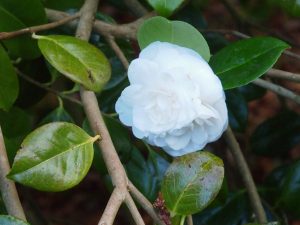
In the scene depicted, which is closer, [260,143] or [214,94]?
[214,94]

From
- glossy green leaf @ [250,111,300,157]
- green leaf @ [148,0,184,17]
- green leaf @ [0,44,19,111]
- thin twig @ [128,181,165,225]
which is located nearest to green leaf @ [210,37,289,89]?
green leaf @ [148,0,184,17]

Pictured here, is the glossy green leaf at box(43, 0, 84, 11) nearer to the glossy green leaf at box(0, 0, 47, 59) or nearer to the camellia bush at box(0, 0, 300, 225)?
the camellia bush at box(0, 0, 300, 225)

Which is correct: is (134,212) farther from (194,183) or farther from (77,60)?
(77,60)

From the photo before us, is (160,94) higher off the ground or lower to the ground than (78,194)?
higher

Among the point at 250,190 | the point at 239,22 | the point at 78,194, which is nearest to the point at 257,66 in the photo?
the point at 250,190

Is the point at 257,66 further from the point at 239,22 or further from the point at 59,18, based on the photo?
the point at 239,22

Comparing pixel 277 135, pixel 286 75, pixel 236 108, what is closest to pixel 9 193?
pixel 286 75
